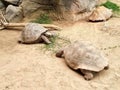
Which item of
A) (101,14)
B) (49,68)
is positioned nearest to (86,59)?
(49,68)

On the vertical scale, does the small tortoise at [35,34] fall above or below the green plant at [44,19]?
above

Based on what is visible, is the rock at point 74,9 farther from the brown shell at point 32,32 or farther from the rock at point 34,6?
the brown shell at point 32,32

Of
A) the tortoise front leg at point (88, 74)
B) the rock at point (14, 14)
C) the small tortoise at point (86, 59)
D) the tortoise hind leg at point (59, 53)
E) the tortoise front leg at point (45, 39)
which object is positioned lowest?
the rock at point (14, 14)

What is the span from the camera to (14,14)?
796cm

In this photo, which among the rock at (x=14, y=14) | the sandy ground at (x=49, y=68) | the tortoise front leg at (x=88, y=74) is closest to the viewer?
the sandy ground at (x=49, y=68)

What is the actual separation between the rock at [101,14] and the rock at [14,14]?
1.93 meters

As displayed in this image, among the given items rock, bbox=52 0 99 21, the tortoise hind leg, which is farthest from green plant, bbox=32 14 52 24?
the tortoise hind leg

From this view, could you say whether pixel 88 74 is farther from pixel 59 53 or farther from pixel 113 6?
pixel 113 6

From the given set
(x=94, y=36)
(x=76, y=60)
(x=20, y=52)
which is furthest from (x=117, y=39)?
(x=20, y=52)

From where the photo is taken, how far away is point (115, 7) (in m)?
7.97

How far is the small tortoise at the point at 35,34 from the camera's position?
6.33 metres

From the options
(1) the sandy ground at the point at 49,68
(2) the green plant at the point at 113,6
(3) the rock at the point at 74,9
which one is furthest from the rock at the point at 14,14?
(2) the green plant at the point at 113,6

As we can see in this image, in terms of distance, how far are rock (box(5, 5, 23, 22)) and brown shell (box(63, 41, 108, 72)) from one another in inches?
122

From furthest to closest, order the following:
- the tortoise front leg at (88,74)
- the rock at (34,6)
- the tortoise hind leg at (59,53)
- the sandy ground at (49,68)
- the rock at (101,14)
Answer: the rock at (34,6) → the rock at (101,14) → the tortoise hind leg at (59,53) → the tortoise front leg at (88,74) → the sandy ground at (49,68)
